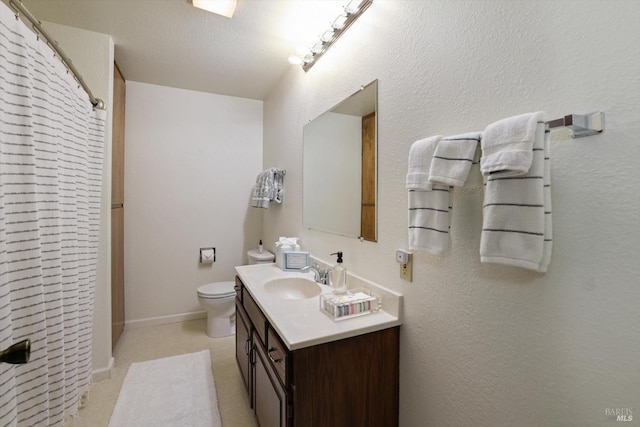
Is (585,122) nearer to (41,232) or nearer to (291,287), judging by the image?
(291,287)

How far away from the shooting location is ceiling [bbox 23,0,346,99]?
167 centimetres

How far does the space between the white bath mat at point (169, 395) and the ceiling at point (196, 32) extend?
2449 millimetres

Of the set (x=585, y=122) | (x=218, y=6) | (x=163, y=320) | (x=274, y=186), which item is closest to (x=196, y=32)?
(x=218, y=6)

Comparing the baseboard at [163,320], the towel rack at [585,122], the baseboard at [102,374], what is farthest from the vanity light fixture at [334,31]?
the baseboard at [163,320]

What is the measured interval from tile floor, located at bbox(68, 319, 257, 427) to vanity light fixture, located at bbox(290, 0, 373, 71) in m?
2.30

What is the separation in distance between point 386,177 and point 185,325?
2679 mm

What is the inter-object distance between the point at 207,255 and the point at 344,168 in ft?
6.70

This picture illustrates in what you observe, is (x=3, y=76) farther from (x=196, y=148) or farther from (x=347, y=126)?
(x=196, y=148)

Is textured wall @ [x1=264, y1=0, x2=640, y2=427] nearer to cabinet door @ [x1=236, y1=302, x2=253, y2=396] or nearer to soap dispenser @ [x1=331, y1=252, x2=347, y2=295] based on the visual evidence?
soap dispenser @ [x1=331, y1=252, x2=347, y2=295]

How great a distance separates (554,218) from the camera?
718 millimetres

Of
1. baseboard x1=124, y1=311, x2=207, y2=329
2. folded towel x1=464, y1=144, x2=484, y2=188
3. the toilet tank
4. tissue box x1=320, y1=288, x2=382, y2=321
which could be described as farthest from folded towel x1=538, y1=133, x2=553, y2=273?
baseboard x1=124, y1=311, x2=207, y2=329

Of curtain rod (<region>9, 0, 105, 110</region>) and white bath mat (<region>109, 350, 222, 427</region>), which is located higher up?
curtain rod (<region>9, 0, 105, 110</region>)

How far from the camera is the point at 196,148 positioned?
9.71ft

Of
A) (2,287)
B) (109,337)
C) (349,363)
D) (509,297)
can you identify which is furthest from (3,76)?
(109,337)
